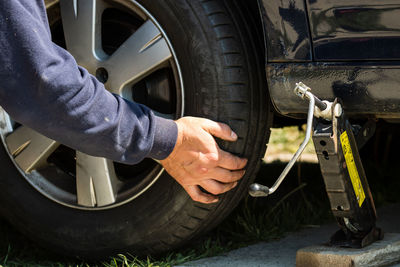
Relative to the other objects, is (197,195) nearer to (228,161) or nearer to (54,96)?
(228,161)

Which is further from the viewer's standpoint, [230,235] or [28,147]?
[230,235]

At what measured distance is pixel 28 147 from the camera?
77.8 inches

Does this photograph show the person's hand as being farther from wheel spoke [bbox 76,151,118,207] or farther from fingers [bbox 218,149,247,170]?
wheel spoke [bbox 76,151,118,207]

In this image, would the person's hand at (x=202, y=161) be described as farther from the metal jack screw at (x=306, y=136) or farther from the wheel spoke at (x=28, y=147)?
the wheel spoke at (x=28, y=147)

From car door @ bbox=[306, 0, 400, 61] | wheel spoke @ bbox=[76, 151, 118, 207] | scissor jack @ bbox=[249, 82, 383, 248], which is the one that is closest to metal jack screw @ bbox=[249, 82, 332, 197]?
scissor jack @ bbox=[249, 82, 383, 248]

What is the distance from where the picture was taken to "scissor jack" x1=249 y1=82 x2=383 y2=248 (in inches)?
60.8

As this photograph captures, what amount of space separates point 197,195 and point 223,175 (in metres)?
0.10

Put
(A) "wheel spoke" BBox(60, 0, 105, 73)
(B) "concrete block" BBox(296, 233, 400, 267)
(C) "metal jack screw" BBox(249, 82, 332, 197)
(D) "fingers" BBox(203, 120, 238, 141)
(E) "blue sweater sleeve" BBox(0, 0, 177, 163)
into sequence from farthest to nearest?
(A) "wheel spoke" BBox(60, 0, 105, 73)
(D) "fingers" BBox(203, 120, 238, 141)
(B) "concrete block" BBox(296, 233, 400, 267)
(C) "metal jack screw" BBox(249, 82, 332, 197)
(E) "blue sweater sleeve" BBox(0, 0, 177, 163)

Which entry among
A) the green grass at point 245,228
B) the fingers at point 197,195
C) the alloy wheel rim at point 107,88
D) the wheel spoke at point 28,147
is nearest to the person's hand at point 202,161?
the fingers at point 197,195

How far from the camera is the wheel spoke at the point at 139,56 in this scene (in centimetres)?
181

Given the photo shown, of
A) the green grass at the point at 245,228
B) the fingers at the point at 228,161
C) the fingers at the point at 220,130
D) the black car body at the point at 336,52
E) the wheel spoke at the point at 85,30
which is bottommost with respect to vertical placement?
the green grass at the point at 245,228

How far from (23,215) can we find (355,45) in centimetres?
120

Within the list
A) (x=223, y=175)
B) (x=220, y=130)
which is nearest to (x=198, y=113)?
(x=220, y=130)

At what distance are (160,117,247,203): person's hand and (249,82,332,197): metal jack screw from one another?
22cm
